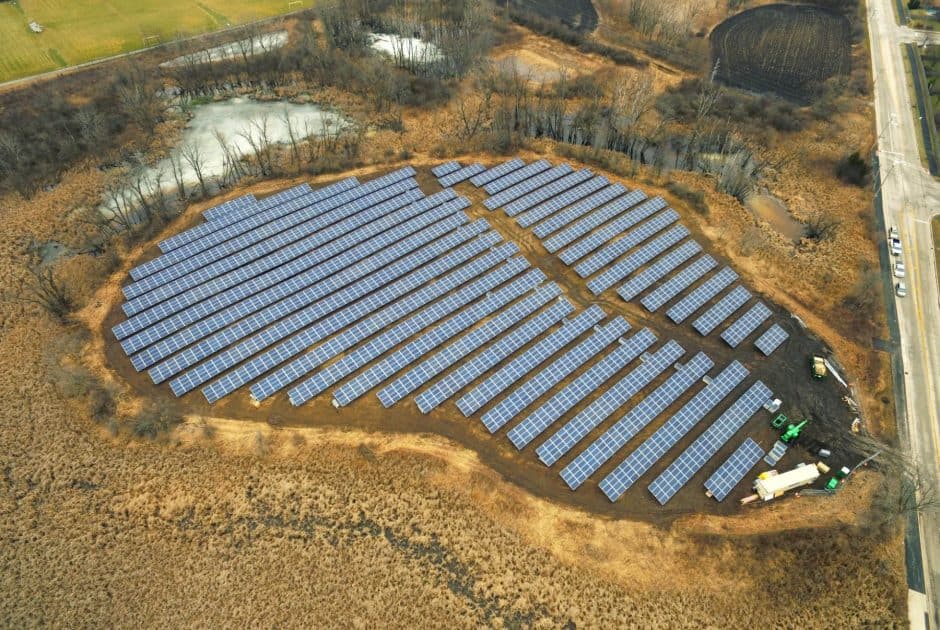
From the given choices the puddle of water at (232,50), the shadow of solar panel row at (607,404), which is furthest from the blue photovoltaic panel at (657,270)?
the puddle of water at (232,50)

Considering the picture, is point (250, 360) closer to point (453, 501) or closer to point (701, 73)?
point (453, 501)

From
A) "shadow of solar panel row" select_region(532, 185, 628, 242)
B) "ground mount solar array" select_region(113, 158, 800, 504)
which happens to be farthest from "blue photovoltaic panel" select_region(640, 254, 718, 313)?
"shadow of solar panel row" select_region(532, 185, 628, 242)

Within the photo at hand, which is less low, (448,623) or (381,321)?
(381,321)

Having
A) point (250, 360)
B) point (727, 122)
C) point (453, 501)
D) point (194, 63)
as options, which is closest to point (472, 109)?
point (727, 122)

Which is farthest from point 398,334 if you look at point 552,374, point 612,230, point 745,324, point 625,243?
point 745,324

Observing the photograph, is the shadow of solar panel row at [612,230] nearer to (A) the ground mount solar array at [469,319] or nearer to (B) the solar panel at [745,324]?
(A) the ground mount solar array at [469,319]

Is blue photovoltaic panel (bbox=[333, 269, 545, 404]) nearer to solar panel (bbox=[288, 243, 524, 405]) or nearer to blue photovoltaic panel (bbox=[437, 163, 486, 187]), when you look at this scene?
solar panel (bbox=[288, 243, 524, 405])
